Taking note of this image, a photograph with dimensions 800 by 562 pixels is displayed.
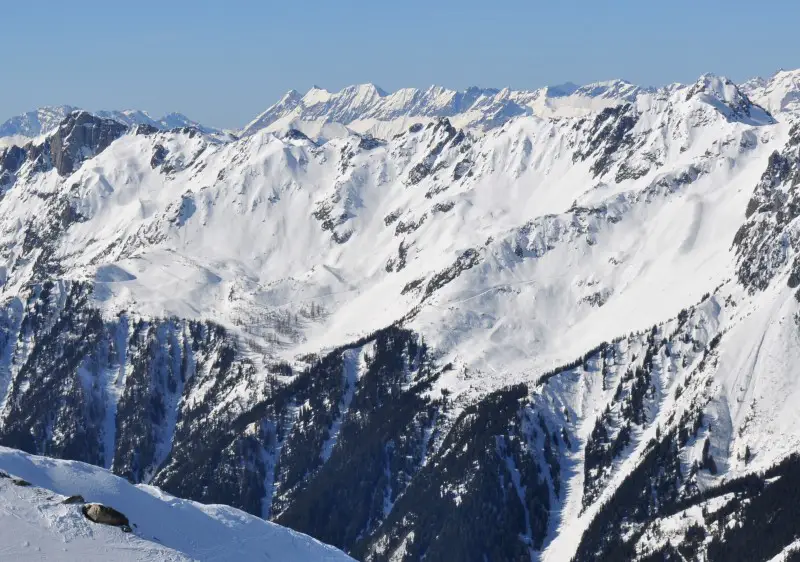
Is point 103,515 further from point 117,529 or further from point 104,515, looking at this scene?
point 117,529

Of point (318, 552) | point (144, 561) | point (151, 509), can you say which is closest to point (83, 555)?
point (144, 561)

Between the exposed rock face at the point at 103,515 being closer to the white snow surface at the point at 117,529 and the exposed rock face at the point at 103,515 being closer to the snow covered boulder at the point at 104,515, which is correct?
the snow covered boulder at the point at 104,515

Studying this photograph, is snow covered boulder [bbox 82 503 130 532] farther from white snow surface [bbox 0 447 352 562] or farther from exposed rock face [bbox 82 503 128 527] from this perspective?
white snow surface [bbox 0 447 352 562]

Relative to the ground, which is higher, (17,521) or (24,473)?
(24,473)

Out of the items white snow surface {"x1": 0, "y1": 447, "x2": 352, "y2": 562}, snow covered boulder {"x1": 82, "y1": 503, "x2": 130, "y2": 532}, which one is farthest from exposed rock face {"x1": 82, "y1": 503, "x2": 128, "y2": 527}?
white snow surface {"x1": 0, "y1": 447, "x2": 352, "y2": 562}

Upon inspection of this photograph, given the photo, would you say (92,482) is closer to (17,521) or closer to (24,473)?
(24,473)

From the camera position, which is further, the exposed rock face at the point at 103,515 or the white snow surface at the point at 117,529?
the exposed rock face at the point at 103,515

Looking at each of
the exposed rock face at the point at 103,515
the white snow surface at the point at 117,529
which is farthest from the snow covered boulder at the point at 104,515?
the white snow surface at the point at 117,529

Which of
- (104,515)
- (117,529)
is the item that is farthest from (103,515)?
(117,529)
